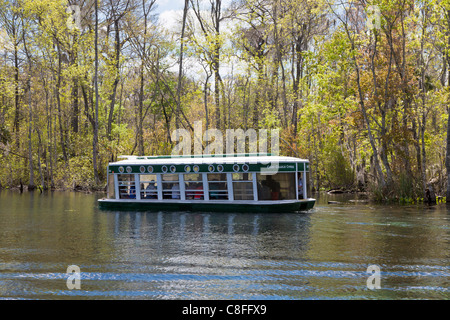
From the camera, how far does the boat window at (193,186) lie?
27359mm

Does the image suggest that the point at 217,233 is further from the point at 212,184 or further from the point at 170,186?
the point at 170,186

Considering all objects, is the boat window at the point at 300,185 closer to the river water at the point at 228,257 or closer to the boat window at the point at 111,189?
the river water at the point at 228,257

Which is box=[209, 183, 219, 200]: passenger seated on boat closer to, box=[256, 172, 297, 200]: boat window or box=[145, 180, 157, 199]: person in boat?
box=[256, 172, 297, 200]: boat window

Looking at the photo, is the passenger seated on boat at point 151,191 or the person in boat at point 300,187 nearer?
the person in boat at point 300,187

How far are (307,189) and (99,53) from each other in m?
31.1

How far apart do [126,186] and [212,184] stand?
224 inches

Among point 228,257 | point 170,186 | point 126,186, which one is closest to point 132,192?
point 126,186

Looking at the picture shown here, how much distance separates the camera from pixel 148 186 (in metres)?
29.0

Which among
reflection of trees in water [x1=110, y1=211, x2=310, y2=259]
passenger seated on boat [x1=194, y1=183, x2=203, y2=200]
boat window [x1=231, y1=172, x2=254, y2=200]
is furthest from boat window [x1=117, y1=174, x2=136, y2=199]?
boat window [x1=231, y1=172, x2=254, y2=200]

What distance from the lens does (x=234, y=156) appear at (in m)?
27.8

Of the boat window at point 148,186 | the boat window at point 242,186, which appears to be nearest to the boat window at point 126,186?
the boat window at point 148,186

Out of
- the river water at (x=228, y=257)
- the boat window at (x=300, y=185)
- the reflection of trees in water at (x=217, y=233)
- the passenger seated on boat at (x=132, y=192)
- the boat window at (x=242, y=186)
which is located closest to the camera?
the river water at (x=228, y=257)

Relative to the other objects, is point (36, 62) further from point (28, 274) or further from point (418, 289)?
point (418, 289)
